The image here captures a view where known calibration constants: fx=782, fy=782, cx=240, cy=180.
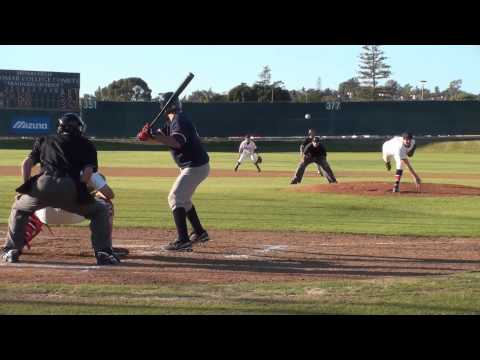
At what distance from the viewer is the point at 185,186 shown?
32.4 ft

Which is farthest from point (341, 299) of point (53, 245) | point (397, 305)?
point (53, 245)

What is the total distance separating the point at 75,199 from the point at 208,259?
1745mm

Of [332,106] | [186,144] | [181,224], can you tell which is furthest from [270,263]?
[332,106]

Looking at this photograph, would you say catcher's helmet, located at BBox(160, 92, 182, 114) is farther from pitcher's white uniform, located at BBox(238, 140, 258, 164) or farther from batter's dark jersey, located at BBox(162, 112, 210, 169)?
pitcher's white uniform, located at BBox(238, 140, 258, 164)

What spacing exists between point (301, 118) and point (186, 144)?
175 ft

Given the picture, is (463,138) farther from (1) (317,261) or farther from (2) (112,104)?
(1) (317,261)

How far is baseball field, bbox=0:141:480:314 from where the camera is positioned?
6.46 meters

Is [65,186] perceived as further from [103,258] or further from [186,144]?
[186,144]

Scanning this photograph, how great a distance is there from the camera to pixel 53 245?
10078mm

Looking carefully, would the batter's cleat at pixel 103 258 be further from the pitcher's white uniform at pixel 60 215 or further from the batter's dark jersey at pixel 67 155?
the batter's dark jersey at pixel 67 155

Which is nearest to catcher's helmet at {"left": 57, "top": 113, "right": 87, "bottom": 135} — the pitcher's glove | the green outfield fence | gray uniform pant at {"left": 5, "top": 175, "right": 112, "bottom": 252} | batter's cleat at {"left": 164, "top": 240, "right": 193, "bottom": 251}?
gray uniform pant at {"left": 5, "top": 175, "right": 112, "bottom": 252}

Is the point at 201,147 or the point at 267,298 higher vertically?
the point at 201,147

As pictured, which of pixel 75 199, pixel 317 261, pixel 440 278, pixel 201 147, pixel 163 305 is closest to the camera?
pixel 163 305

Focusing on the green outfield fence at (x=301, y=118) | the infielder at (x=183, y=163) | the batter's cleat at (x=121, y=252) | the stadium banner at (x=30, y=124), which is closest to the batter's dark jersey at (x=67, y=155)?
the batter's cleat at (x=121, y=252)
